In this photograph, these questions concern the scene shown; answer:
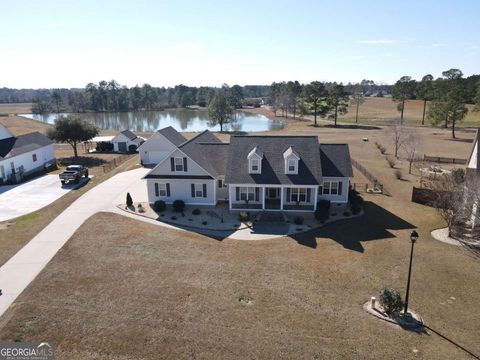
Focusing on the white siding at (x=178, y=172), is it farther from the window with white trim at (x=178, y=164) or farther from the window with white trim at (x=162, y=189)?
the window with white trim at (x=162, y=189)

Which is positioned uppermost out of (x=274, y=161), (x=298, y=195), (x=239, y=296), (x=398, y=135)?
(x=274, y=161)

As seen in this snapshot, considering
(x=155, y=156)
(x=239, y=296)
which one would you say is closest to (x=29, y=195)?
(x=155, y=156)

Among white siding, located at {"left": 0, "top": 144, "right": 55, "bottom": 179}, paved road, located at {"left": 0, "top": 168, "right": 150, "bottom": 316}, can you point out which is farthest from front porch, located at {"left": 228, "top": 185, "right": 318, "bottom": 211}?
white siding, located at {"left": 0, "top": 144, "right": 55, "bottom": 179}

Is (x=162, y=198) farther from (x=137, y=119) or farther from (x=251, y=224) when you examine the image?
(x=137, y=119)

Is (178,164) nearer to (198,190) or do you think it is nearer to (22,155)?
(198,190)

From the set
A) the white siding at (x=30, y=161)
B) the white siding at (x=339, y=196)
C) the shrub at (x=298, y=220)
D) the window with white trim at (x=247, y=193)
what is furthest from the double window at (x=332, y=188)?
the white siding at (x=30, y=161)
